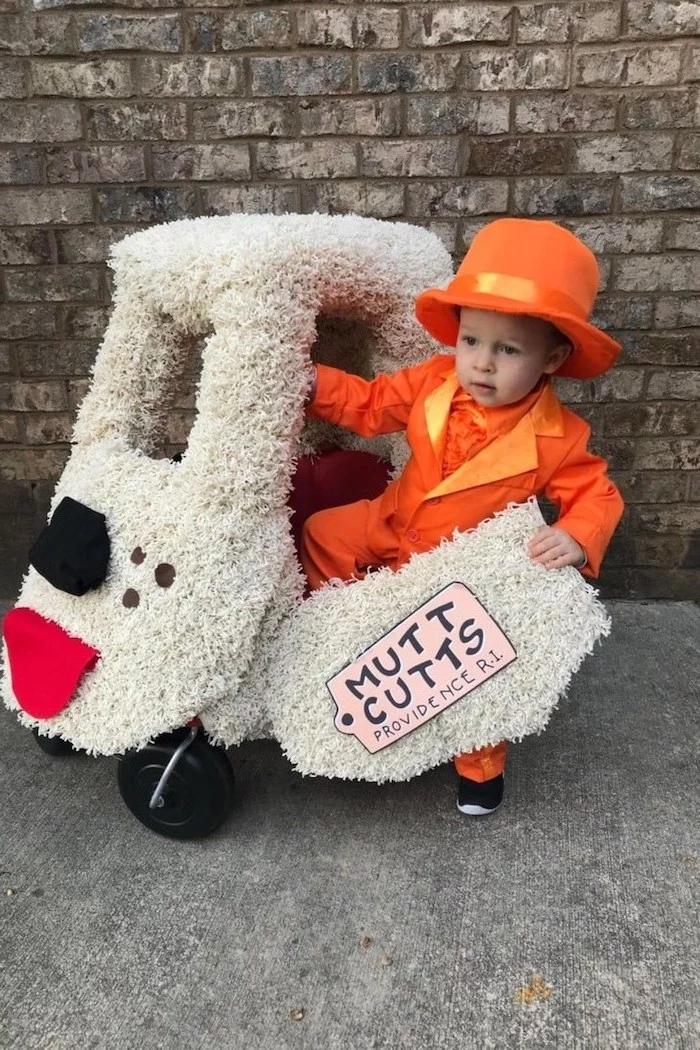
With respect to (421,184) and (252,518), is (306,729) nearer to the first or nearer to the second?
(252,518)

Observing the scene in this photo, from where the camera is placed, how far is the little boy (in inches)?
66.3

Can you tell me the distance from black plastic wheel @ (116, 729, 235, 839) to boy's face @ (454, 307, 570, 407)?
40.3 inches

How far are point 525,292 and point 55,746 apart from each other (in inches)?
66.4

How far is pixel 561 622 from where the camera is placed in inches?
68.5

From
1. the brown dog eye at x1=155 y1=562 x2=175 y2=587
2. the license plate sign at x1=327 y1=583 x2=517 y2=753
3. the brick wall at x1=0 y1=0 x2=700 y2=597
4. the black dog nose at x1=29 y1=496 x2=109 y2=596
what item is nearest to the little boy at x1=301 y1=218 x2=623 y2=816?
the license plate sign at x1=327 y1=583 x2=517 y2=753

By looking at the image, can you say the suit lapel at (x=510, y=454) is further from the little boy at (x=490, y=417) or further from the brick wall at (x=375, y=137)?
the brick wall at (x=375, y=137)

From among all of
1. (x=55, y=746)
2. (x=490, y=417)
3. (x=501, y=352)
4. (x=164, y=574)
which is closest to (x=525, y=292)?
(x=501, y=352)

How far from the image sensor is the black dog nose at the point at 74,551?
1.77m

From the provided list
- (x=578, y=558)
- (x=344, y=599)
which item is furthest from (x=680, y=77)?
(x=344, y=599)

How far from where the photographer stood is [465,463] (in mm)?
1830

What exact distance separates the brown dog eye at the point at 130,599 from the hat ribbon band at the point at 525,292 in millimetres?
958

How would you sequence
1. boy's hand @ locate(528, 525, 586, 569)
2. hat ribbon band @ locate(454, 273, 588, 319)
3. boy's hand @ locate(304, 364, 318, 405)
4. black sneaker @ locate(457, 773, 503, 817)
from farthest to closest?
black sneaker @ locate(457, 773, 503, 817) → boy's hand @ locate(304, 364, 318, 405) → boy's hand @ locate(528, 525, 586, 569) → hat ribbon band @ locate(454, 273, 588, 319)

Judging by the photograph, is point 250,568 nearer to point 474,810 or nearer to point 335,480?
point 335,480

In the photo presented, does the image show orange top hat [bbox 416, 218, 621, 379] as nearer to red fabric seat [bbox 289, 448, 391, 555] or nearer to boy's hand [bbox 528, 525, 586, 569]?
boy's hand [bbox 528, 525, 586, 569]
